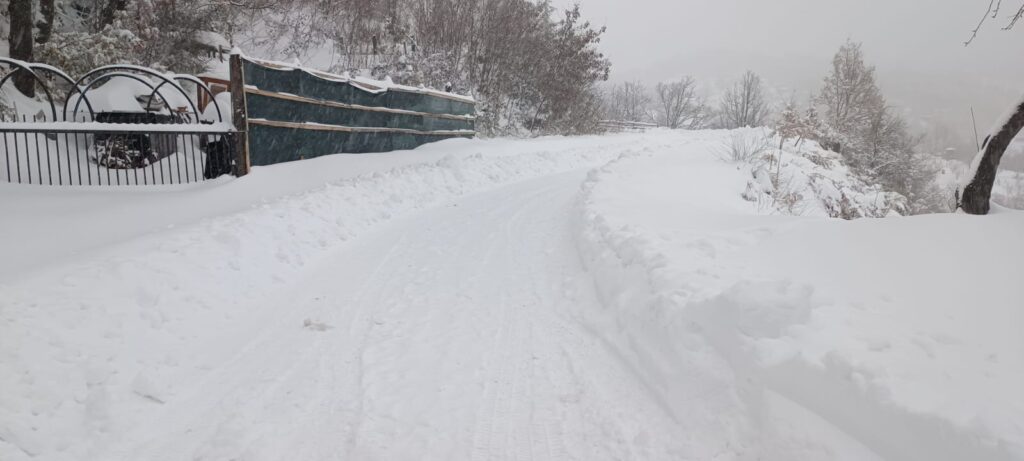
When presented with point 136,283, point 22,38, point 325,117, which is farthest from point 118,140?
point 136,283

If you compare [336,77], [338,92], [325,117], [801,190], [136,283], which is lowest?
[136,283]

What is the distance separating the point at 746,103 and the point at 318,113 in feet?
189

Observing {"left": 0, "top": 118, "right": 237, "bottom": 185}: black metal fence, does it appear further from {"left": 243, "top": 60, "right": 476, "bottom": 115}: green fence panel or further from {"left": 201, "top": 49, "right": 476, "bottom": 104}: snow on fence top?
{"left": 201, "top": 49, "right": 476, "bottom": 104}: snow on fence top

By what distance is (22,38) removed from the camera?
9.77 m

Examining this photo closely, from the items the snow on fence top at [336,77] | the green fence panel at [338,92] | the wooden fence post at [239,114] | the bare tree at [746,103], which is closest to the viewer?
the wooden fence post at [239,114]

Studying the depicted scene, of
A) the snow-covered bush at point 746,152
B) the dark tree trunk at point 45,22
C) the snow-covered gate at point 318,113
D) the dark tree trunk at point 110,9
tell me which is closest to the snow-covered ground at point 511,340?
the snow-covered gate at point 318,113

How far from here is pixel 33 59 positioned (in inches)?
395

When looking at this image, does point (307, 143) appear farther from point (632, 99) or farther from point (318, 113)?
point (632, 99)

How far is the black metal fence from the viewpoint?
6883mm

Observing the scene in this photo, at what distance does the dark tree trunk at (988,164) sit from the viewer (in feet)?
15.0

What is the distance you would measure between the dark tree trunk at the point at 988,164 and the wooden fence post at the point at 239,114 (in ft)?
28.6

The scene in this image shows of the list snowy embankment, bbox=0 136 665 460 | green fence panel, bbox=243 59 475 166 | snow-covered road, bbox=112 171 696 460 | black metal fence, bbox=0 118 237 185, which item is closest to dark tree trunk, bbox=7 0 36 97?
black metal fence, bbox=0 118 237 185

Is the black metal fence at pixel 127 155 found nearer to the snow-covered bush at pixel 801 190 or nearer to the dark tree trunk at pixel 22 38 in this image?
the dark tree trunk at pixel 22 38

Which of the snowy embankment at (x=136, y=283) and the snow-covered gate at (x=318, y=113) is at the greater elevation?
the snow-covered gate at (x=318, y=113)
